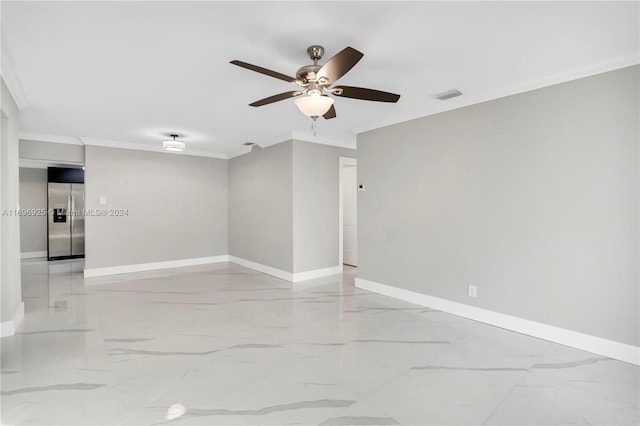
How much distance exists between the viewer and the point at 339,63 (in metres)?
2.14

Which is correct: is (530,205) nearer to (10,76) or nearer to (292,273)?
(292,273)

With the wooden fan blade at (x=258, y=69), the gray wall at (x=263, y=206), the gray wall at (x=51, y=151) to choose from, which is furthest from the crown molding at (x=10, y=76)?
the gray wall at (x=263, y=206)

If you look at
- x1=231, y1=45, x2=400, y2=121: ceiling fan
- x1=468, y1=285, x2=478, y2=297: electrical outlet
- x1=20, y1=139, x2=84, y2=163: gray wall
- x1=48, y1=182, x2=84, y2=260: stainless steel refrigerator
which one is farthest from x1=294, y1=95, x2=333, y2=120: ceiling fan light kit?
x1=48, y1=182, x2=84, y2=260: stainless steel refrigerator

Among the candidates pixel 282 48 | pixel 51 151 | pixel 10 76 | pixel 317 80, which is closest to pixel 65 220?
pixel 51 151

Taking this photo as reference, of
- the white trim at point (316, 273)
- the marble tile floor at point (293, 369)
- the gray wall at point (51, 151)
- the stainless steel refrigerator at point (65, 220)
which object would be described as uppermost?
the gray wall at point (51, 151)

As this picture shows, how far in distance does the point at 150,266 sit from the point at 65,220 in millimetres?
3218

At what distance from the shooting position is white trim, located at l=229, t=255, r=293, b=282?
18.4 feet

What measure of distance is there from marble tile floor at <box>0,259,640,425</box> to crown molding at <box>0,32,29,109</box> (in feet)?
7.85

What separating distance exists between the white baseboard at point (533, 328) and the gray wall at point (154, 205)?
446cm

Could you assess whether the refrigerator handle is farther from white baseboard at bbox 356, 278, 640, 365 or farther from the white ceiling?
white baseboard at bbox 356, 278, 640, 365

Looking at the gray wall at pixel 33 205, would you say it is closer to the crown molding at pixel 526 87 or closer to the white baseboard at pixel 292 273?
the white baseboard at pixel 292 273

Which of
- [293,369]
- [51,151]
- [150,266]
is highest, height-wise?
[51,151]

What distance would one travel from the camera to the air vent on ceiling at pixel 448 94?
341 cm

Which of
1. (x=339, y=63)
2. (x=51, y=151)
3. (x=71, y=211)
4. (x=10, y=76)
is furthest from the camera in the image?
(x=71, y=211)
